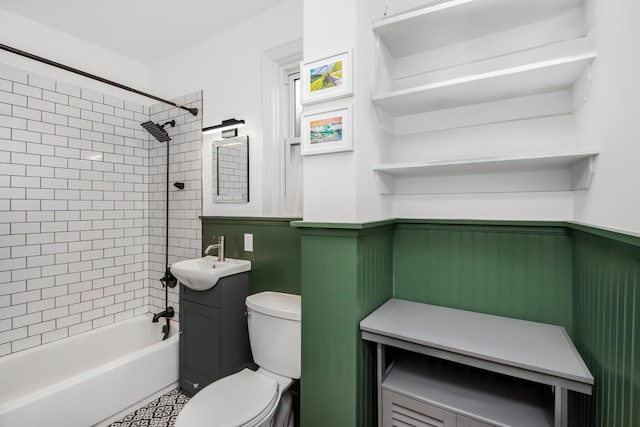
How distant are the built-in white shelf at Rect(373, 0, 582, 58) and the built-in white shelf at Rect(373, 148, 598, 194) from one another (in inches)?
24.5

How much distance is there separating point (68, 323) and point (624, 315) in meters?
3.28

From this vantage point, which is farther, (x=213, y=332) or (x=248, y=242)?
(x=248, y=242)

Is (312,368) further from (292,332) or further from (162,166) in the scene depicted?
(162,166)

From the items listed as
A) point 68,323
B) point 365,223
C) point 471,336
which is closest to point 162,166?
point 68,323

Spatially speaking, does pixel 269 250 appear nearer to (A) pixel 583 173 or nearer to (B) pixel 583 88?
(A) pixel 583 173

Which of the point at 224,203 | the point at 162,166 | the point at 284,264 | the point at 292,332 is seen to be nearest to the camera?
the point at 292,332

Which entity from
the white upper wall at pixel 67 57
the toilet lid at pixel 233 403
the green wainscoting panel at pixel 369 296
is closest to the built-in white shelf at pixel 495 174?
the green wainscoting panel at pixel 369 296

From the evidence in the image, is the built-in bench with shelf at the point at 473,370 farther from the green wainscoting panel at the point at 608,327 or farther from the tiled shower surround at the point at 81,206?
the tiled shower surround at the point at 81,206

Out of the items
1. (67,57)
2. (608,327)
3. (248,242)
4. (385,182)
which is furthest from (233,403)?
(67,57)

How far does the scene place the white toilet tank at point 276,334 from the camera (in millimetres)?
1575

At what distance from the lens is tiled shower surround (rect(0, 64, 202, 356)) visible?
→ 2.09 metres

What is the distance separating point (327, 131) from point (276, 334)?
112 centimetres

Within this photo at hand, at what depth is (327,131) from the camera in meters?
1.37

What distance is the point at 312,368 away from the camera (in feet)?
4.69
